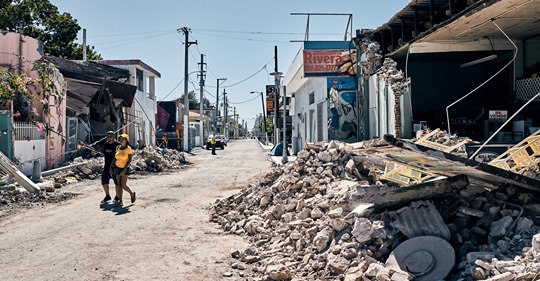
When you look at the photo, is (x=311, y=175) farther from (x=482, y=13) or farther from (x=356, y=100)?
(x=356, y=100)

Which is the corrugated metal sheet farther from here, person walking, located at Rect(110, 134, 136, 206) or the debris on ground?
the debris on ground

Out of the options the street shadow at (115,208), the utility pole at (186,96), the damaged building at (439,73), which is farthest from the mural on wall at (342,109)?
the utility pole at (186,96)

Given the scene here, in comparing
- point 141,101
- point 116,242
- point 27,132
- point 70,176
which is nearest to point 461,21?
point 116,242

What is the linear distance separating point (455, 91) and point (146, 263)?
14659 mm

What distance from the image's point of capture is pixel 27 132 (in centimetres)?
1584

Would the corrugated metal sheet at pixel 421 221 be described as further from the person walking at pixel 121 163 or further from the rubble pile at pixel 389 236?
the person walking at pixel 121 163

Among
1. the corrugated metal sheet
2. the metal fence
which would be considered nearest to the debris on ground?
the metal fence

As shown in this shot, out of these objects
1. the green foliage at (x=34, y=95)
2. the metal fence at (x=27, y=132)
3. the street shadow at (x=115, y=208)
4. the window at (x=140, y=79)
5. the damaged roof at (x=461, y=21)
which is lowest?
the street shadow at (x=115, y=208)

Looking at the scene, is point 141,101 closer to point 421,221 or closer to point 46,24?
point 46,24

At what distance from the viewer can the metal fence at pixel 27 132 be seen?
1516cm

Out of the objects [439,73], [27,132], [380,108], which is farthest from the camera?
[439,73]

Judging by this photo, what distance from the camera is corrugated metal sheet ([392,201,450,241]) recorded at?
5215mm

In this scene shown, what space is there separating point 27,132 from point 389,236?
1421cm

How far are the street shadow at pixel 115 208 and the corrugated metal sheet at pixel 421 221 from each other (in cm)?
579
